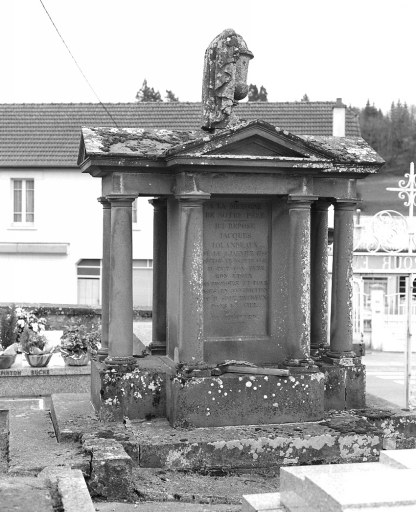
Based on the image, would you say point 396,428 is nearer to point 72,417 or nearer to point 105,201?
point 72,417

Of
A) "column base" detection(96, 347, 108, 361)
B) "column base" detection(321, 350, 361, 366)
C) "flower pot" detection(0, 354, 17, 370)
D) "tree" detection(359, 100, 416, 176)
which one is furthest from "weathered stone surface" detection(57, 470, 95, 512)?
"tree" detection(359, 100, 416, 176)

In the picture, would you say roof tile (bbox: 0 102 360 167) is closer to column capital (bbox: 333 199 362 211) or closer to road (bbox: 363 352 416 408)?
road (bbox: 363 352 416 408)

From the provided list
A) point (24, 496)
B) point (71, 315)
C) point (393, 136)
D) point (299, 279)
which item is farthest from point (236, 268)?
point (393, 136)

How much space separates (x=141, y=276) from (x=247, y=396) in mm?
20480

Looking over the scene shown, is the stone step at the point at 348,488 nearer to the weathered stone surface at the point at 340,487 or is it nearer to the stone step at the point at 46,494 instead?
the weathered stone surface at the point at 340,487

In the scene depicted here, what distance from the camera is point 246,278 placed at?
30.9ft

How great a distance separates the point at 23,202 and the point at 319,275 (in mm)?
20640

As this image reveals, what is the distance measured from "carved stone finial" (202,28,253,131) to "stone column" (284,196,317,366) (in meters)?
1.29

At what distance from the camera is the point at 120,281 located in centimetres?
895

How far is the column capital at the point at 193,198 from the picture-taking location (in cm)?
867

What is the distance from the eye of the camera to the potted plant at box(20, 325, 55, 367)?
1420 cm

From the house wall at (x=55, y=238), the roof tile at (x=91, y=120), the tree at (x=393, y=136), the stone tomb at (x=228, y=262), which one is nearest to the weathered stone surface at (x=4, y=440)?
the stone tomb at (x=228, y=262)

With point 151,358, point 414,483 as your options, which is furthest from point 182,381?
point 414,483

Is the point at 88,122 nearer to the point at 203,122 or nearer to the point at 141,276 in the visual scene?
the point at 141,276
